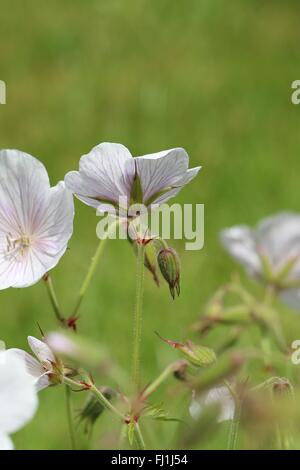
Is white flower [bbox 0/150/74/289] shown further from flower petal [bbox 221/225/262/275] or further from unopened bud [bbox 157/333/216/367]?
flower petal [bbox 221/225/262/275]

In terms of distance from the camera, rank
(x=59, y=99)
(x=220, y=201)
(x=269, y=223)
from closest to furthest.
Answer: (x=269, y=223) → (x=220, y=201) → (x=59, y=99)

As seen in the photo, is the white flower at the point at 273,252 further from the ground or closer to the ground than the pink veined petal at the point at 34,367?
further from the ground

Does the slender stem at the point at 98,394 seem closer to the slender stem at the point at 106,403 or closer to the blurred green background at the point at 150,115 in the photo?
the slender stem at the point at 106,403

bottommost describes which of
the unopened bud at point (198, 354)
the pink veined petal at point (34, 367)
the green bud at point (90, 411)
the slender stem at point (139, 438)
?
the slender stem at point (139, 438)

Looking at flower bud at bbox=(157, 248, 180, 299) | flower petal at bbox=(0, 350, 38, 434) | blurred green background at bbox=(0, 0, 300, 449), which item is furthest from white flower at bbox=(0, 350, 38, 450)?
blurred green background at bbox=(0, 0, 300, 449)

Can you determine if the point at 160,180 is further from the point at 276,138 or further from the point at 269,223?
the point at 276,138

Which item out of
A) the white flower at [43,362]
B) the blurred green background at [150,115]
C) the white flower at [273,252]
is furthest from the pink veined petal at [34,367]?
the blurred green background at [150,115]

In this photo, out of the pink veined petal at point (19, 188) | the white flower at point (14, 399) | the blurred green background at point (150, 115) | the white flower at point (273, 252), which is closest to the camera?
the white flower at point (14, 399)
